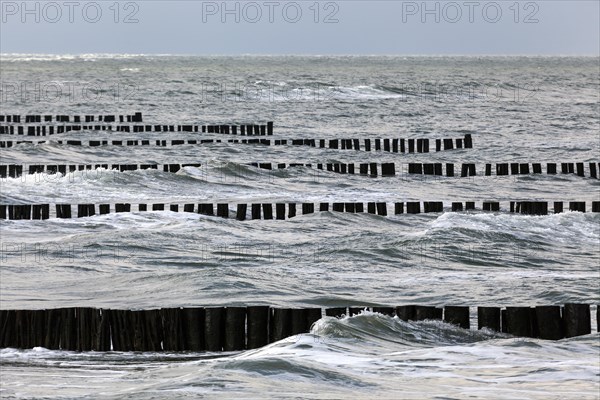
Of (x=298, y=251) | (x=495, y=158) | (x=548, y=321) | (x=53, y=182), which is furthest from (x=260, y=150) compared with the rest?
(x=548, y=321)

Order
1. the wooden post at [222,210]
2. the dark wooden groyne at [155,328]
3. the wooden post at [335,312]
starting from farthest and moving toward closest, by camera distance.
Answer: the wooden post at [222,210] → the wooden post at [335,312] → the dark wooden groyne at [155,328]

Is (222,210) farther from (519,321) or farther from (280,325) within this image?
(519,321)

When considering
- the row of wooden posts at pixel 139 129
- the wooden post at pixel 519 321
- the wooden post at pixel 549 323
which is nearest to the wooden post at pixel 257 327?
the wooden post at pixel 519 321

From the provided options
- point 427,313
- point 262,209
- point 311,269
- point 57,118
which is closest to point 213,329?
point 427,313

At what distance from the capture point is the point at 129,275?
1377 centimetres

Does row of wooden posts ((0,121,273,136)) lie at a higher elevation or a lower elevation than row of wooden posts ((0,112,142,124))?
lower

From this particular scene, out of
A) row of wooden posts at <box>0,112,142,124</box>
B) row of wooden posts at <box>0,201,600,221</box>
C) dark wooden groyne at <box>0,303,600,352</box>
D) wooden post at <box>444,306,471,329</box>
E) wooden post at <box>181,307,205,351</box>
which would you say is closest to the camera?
dark wooden groyne at <box>0,303,600,352</box>

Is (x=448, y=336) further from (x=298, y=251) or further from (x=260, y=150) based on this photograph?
(x=260, y=150)

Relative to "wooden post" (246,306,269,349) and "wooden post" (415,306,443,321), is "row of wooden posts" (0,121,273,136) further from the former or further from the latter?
"wooden post" (246,306,269,349)

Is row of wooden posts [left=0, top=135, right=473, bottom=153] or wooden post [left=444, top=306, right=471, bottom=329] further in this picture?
row of wooden posts [left=0, top=135, right=473, bottom=153]

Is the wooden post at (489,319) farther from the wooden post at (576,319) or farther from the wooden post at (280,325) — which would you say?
the wooden post at (280,325)

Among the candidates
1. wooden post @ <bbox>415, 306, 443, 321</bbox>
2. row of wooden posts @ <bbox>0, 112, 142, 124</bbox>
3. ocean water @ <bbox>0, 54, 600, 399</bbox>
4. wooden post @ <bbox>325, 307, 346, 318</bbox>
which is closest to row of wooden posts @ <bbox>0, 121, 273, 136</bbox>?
row of wooden posts @ <bbox>0, 112, 142, 124</bbox>

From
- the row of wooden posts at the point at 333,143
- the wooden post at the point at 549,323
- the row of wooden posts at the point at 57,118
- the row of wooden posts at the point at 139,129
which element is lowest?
the wooden post at the point at 549,323

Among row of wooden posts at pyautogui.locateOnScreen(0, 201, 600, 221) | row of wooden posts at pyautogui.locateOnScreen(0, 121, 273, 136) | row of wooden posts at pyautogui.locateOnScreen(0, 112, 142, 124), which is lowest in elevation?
row of wooden posts at pyautogui.locateOnScreen(0, 201, 600, 221)
